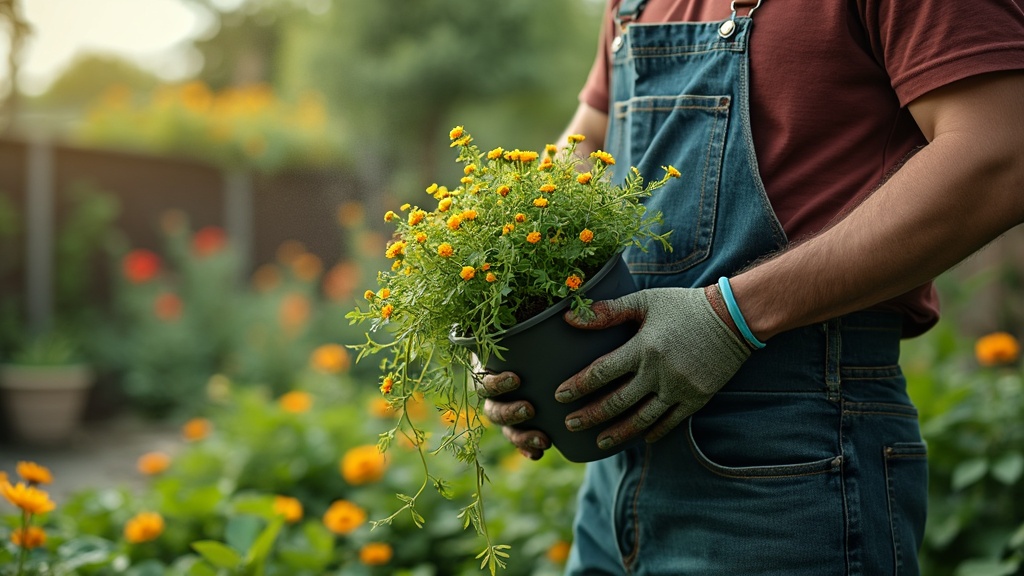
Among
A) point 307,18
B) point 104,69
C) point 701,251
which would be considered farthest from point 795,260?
point 104,69

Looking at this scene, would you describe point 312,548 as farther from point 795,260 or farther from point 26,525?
point 795,260

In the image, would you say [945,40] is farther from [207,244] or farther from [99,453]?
[207,244]

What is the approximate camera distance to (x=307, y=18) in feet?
25.8

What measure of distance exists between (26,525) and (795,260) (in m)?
1.61

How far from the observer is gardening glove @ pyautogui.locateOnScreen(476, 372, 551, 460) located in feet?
3.72

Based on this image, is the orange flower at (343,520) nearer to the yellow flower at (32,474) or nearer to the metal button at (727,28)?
the yellow flower at (32,474)

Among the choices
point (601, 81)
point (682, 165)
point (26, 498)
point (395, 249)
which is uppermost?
point (601, 81)

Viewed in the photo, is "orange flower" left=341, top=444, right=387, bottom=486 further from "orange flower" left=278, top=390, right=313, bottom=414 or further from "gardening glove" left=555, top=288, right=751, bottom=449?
"gardening glove" left=555, top=288, right=751, bottom=449

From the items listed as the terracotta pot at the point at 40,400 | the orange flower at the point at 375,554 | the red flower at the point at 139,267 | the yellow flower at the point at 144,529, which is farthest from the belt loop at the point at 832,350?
the red flower at the point at 139,267

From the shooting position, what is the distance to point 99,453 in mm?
A: 5047

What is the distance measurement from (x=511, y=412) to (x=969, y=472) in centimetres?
148

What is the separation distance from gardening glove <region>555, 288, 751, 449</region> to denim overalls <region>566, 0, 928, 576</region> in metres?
0.10

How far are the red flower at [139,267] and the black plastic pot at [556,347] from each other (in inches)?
204

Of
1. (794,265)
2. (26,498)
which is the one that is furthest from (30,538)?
(794,265)
